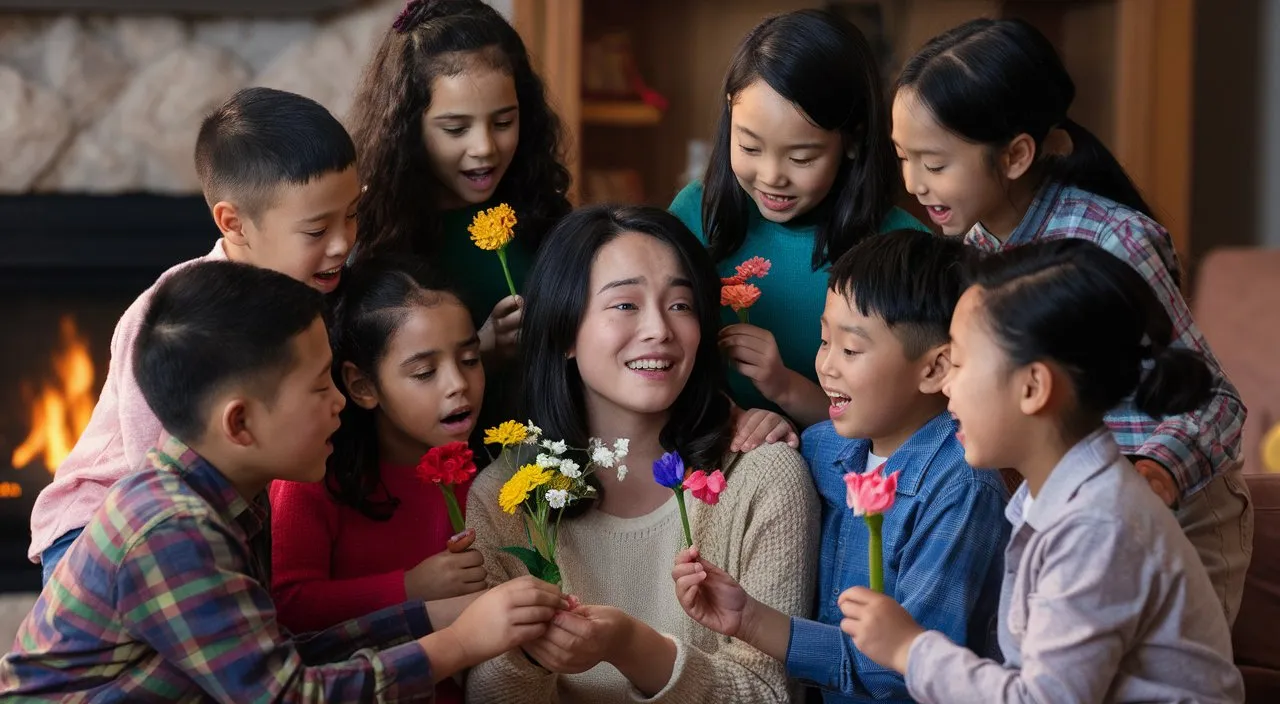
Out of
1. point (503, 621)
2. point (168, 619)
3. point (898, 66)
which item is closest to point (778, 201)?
point (503, 621)

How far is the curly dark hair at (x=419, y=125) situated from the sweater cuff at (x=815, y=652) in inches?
34.0

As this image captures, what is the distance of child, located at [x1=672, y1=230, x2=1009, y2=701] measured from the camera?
1705 mm

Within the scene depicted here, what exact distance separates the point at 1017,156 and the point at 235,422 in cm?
109

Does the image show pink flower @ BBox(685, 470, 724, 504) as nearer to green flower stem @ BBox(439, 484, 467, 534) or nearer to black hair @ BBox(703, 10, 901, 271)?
green flower stem @ BBox(439, 484, 467, 534)

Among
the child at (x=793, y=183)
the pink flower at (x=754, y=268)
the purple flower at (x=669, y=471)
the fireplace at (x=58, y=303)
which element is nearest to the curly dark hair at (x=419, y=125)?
the child at (x=793, y=183)

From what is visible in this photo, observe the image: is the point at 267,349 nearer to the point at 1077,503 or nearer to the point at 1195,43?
the point at 1077,503

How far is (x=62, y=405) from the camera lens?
11.8 feet

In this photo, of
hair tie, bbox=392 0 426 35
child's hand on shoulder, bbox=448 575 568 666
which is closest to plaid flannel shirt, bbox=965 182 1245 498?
child's hand on shoulder, bbox=448 575 568 666

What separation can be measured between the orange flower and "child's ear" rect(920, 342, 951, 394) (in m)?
0.29

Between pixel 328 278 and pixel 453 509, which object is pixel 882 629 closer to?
pixel 453 509

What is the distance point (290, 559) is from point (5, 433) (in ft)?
6.76

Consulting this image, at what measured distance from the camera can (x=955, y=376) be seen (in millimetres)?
1500

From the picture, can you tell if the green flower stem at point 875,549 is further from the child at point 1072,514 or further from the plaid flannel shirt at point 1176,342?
the plaid flannel shirt at point 1176,342

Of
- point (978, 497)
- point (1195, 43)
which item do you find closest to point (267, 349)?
point (978, 497)
